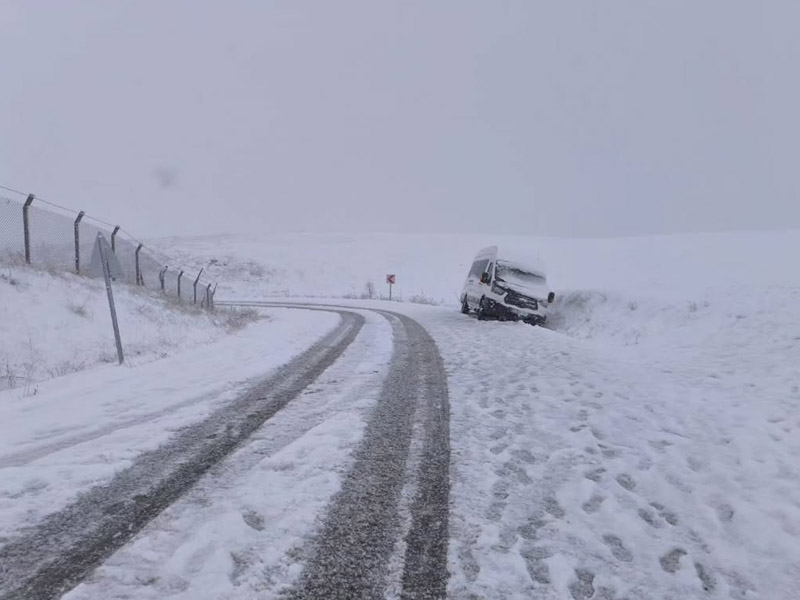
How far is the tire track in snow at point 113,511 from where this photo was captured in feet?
7.90

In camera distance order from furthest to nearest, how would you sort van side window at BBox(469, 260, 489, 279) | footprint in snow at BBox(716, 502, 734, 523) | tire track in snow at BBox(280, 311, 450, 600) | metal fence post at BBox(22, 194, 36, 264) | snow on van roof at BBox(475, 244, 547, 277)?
1. van side window at BBox(469, 260, 489, 279)
2. snow on van roof at BBox(475, 244, 547, 277)
3. metal fence post at BBox(22, 194, 36, 264)
4. footprint in snow at BBox(716, 502, 734, 523)
5. tire track in snow at BBox(280, 311, 450, 600)

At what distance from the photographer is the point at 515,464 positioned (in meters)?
4.03

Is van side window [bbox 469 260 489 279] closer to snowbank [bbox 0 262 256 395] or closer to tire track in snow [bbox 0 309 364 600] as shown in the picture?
snowbank [bbox 0 262 256 395]

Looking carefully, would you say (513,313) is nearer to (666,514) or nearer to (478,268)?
(478,268)

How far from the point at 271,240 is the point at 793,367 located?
66518mm

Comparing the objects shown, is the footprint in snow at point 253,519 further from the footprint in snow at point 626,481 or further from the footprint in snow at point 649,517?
the footprint in snow at point 626,481

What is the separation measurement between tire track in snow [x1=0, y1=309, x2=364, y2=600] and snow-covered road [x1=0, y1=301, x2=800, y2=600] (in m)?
0.12

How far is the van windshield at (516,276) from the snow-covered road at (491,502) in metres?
10.0

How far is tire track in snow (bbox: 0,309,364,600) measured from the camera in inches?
94.8

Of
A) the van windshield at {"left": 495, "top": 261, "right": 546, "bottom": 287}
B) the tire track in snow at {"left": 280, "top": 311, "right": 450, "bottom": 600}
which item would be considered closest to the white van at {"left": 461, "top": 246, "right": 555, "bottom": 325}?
the van windshield at {"left": 495, "top": 261, "right": 546, "bottom": 287}

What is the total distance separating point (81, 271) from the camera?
514 inches

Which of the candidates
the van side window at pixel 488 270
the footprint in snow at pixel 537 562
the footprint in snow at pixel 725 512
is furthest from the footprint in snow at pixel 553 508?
the van side window at pixel 488 270

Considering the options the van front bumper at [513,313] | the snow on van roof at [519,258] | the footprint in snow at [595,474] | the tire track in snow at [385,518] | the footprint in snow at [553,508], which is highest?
the snow on van roof at [519,258]

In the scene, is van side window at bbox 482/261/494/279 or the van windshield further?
van side window at bbox 482/261/494/279
